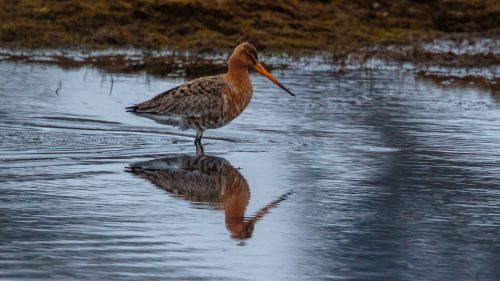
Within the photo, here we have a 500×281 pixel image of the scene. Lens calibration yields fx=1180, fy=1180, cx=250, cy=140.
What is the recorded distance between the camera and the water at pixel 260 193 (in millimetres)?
7715

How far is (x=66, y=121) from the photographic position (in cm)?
1509

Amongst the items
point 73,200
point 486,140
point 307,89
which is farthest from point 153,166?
point 307,89

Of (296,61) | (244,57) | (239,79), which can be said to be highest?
(244,57)

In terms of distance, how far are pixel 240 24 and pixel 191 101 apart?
1550 cm

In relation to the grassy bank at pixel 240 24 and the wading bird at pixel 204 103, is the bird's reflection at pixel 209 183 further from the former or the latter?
the grassy bank at pixel 240 24

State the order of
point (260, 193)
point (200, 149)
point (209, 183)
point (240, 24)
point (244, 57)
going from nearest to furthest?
point (260, 193), point (209, 183), point (200, 149), point (244, 57), point (240, 24)

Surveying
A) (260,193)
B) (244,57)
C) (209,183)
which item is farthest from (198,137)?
(260,193)

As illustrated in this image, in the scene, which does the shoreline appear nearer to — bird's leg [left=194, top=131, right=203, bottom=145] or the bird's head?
the bird's head

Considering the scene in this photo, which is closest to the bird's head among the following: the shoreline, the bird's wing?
the bird's wing

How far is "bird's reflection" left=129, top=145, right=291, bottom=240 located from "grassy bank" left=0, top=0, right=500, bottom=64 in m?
14.0

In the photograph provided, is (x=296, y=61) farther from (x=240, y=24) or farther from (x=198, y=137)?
(x=198, y=137)

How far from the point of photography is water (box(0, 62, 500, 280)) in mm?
7715

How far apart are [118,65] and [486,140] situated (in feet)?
35.7

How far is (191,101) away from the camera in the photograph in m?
13.6
